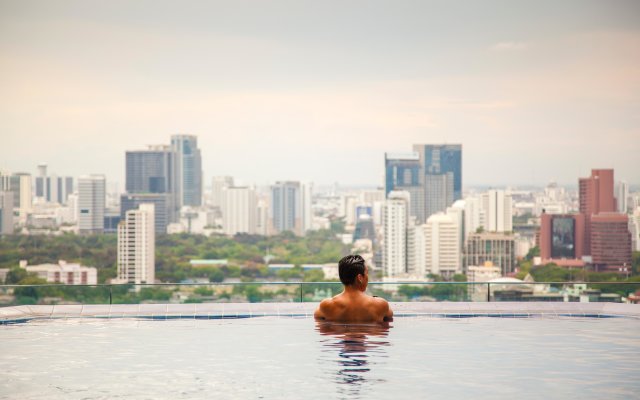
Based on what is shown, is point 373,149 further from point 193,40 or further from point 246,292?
point 246,292

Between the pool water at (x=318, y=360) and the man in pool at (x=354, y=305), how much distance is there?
8 cm

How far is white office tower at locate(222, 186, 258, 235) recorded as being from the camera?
193 ft

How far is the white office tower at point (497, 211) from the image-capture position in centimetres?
5103

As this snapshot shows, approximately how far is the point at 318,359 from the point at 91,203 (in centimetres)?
5120

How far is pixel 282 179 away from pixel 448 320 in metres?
47.4

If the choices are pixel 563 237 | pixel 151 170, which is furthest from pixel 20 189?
pixel 563 237

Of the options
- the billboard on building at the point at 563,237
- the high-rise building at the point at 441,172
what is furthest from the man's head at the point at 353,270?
the billboard on building at the point at 563,237

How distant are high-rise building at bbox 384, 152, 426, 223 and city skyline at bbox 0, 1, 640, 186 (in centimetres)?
943

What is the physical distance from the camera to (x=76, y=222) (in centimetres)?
5538

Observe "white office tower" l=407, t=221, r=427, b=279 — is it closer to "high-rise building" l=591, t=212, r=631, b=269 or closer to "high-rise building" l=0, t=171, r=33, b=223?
"high-rise building" l=591, t=212, r=631, b=269

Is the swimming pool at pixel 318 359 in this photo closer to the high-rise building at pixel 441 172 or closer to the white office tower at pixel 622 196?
the white office tower at pixel 622 196

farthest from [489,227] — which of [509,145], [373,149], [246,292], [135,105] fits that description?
[246,292]

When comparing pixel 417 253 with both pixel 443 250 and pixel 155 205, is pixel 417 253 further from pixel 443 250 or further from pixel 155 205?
pixel 155 205

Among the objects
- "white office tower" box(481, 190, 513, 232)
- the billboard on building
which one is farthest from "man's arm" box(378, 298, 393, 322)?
the billboard on building
